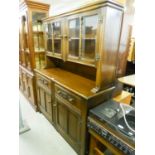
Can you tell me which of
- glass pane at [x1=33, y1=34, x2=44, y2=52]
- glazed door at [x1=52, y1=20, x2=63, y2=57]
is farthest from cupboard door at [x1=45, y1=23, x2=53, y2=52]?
glass pane at [x1=33, y1=34, x2=44, y2=52]

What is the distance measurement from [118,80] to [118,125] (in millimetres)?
725

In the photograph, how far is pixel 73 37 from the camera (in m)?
1.77

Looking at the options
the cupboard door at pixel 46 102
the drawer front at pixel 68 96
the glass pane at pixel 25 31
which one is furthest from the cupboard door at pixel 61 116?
the glass pane at pixel 25 31

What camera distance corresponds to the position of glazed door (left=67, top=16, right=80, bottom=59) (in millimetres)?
1661

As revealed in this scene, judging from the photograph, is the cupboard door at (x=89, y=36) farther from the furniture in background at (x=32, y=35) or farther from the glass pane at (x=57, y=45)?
the furniture in background at (x=32, y=35)

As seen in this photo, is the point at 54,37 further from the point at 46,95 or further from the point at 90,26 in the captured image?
the point at 46,95

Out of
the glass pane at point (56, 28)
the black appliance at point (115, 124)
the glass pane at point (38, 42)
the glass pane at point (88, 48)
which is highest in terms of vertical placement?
the glass pane at point (56, 28)

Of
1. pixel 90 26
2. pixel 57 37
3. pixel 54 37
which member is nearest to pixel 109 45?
pixel 90 26

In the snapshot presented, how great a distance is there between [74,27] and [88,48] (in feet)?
1.21

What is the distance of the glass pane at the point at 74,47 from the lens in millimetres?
1733

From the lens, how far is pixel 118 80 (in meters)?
1.76

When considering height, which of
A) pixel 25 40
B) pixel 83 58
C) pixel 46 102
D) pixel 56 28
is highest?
pixel 56 28

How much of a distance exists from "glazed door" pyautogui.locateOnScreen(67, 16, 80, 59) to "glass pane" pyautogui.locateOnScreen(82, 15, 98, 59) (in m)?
0.11

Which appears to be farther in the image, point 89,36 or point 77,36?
point 77,36
